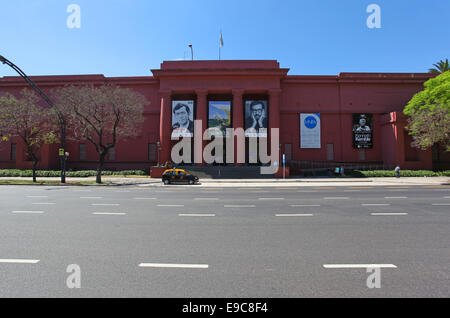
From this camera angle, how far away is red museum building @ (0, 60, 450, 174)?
3531cm

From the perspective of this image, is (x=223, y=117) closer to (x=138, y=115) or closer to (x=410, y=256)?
(x=138, y=115)

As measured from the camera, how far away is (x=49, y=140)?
31.6m

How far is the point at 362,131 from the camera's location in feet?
122

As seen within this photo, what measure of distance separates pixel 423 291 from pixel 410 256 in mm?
1578

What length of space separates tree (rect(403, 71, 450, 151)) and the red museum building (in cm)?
531

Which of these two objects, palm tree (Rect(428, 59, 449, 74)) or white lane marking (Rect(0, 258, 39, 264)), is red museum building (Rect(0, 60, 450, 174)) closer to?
palm tree (Rect(428, 59, 449, 74))

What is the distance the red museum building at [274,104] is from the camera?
35.3 m

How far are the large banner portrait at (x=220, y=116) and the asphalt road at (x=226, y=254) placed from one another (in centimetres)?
2750

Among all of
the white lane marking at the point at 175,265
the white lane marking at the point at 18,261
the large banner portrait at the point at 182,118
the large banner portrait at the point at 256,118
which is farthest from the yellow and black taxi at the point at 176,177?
the white lane marking at the point at 175,265

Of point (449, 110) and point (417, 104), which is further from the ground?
point (417, 104)

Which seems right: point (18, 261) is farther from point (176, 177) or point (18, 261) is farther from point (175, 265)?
point (176, 177)

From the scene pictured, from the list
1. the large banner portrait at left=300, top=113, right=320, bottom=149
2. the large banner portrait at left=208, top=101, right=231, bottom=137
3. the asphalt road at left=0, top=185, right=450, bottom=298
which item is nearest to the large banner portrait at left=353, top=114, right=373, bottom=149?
the large banner portrait at left=300, top=113, right=320, bottom=149

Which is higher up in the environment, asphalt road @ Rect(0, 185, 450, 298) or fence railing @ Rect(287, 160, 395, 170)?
fence railing @ Rect(287, 160, 395, 170)
